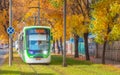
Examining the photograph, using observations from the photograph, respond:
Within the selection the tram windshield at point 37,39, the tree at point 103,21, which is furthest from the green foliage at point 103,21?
the tram windshield at point 37,39

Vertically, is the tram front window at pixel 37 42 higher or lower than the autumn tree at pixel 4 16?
lower

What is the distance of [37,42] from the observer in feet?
122

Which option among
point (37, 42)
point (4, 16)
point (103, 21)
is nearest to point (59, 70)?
point (103, 21)

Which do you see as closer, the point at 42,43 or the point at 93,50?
the point at 42,43

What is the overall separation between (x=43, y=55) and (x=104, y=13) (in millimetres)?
6976

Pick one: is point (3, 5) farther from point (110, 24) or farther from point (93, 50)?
point (110, 24)

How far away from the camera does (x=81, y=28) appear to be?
4066 cm

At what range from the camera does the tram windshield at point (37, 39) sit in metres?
37.2

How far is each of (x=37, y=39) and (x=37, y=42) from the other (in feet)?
0.88

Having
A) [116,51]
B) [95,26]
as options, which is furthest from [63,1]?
[116,51]

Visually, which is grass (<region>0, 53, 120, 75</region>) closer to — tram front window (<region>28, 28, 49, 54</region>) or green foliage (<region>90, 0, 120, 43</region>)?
green foliage (<region>90, 0, 120, 43</region>)

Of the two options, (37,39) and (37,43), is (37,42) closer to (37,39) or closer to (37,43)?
(37,43)

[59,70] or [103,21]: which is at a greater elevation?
[103,21]

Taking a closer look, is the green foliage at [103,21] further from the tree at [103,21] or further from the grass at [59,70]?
the grass at [59,70]
